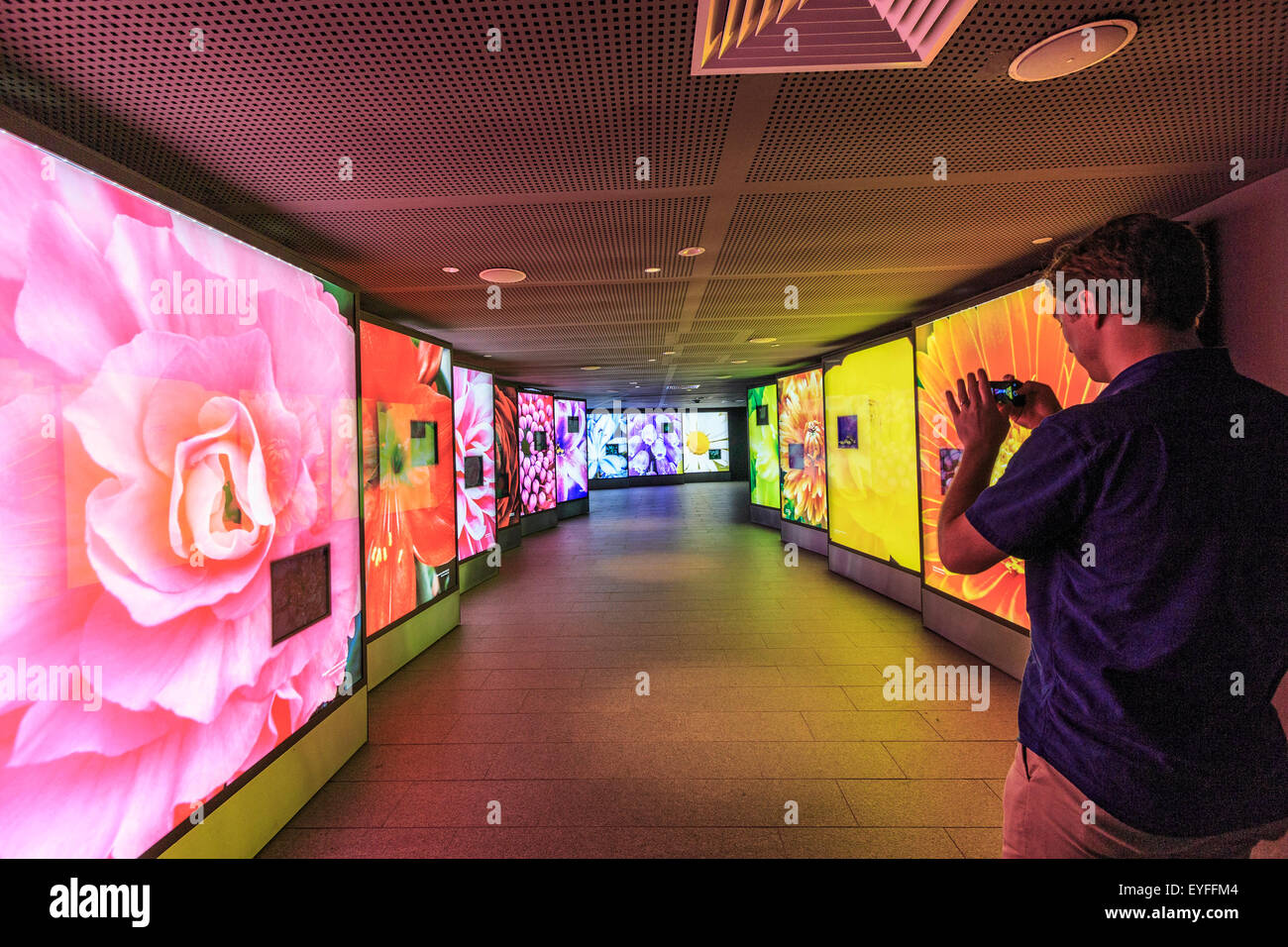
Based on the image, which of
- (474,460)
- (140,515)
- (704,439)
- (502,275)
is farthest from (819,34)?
(704,439)

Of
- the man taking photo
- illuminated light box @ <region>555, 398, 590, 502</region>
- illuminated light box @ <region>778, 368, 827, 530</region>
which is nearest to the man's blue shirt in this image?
the man taking photo

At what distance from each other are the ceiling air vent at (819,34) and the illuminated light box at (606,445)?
761 inches

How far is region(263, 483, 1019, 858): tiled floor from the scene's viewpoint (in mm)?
2514

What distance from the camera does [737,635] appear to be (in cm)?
514

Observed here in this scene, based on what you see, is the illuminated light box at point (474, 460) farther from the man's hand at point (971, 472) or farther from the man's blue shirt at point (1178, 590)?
the man's blue shirt at point (1178, 590)

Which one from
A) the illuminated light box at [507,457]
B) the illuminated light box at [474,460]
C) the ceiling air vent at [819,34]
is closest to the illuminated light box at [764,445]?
the illuminated light box at [507,457]

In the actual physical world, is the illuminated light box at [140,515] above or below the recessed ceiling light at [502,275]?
below

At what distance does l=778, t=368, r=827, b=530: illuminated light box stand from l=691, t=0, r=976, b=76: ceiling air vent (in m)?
6.75

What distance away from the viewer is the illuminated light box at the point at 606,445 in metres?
21.2

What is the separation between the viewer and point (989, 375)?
15.0 feet

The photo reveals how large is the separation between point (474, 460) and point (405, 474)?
235cm

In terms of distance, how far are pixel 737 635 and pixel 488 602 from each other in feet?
10.3

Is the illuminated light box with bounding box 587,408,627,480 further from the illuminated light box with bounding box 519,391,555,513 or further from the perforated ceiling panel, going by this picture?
the perforated ceiling panel

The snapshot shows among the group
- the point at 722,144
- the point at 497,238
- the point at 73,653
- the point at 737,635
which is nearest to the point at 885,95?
the point at 722,144
